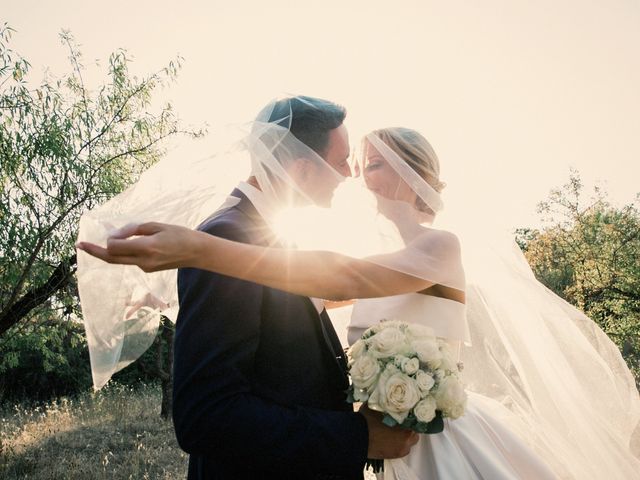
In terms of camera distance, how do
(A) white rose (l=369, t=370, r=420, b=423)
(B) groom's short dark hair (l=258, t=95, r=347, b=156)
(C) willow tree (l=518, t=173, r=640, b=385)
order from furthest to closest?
1. (C) willow tree (l=518, t=173, r=640, b=385)
2. (B) groom's short dark hair (l=258, t=95, r=347, b=156)
3. (A) white rose (l=369, t=370, r=420, b=423)

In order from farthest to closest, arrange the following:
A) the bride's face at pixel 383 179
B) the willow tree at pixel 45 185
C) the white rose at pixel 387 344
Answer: the willow tree at pixel 45 185 < the bride's face at pixel 383 179 < the white rose at pixel 387 344

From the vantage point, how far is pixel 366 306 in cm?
279

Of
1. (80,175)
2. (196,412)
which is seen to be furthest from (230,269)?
(80,175)

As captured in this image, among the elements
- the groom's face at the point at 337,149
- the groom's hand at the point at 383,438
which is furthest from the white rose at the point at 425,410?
the groom's face at the point at 337,149

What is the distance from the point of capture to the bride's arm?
1.30m

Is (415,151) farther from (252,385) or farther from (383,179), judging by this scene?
(252,385)

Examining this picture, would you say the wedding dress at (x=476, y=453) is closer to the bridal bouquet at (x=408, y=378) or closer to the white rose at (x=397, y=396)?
the bridal bouquet at (x=408, y=378)

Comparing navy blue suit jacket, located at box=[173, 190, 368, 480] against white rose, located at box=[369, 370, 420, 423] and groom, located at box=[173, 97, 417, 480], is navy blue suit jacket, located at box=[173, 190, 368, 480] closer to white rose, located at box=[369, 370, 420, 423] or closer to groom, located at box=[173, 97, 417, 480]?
groom, located at box=[173, 97, 417, 480]

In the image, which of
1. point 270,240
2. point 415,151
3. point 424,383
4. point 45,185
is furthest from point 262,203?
point 45,185

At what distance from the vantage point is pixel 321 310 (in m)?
2.04

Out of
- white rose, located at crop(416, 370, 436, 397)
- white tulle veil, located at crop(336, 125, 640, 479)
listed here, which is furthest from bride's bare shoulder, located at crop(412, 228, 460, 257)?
white rose, located at crop(416, 370, 436, 397)

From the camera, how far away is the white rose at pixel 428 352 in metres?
2.03

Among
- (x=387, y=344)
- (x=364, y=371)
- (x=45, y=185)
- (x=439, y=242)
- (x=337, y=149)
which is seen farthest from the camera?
(x=45, y=185)

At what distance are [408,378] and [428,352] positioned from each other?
16 centimetres
